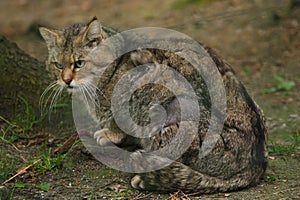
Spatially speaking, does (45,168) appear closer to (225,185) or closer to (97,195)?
(97,195)

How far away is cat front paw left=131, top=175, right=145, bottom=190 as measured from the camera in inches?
160

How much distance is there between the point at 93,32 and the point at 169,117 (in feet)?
3.38

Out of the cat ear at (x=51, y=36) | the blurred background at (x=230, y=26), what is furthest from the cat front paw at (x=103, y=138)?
the blurred background at (x=230, y=26)

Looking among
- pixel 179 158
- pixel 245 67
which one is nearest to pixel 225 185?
pixel 179 158

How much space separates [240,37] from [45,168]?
16.2ft

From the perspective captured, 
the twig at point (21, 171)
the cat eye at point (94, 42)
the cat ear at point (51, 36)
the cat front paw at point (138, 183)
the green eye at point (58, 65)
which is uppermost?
the cat ear at point (51, 36)

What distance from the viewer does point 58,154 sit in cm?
456

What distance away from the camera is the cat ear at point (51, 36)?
4.59 metres

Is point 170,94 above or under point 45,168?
above

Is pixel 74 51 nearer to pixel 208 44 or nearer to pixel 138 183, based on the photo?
pixel 138 183

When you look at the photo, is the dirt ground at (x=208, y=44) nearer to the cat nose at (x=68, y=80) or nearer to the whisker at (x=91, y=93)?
the whisker at (x=91, y=93)

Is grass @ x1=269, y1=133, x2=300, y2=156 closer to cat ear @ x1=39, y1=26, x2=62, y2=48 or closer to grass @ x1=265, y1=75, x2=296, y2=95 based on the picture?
grass @ x1=265, y1=75, x2=296, y2=95

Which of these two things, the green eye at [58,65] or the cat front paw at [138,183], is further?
the green eye at [58,65]

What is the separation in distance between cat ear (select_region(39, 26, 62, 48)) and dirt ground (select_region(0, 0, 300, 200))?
94cm
